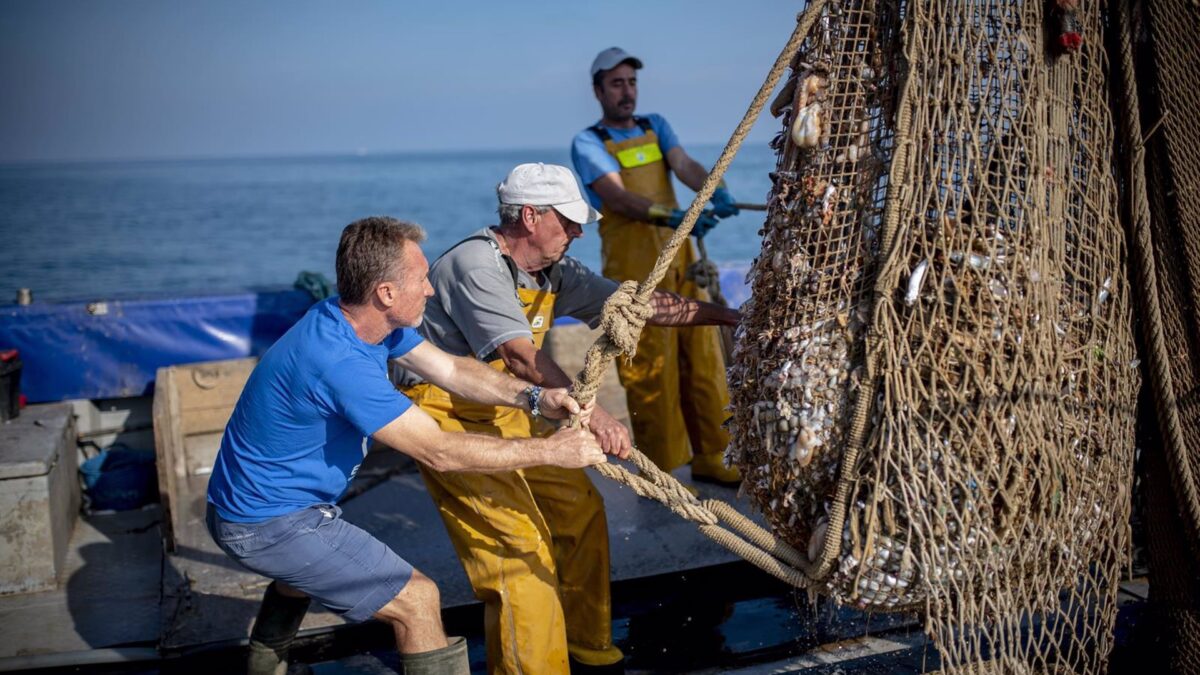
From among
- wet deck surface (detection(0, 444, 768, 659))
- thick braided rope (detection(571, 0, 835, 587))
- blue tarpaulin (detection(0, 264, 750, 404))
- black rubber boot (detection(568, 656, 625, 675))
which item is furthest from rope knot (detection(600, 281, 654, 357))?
blue tarpaulin (detection(0, 264, 750, 404))

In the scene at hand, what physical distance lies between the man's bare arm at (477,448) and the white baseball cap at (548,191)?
0.88 m

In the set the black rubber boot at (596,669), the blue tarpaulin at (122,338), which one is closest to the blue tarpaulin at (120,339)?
the blue tarpaulin at (122,338)

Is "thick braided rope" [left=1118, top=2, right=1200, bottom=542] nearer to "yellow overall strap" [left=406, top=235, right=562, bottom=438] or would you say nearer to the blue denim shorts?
"yellow overall strap" [left=406, top=235, right=562, bottom=438]

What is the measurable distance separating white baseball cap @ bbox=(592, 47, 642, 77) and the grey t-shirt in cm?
200

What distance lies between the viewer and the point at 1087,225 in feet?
9.87

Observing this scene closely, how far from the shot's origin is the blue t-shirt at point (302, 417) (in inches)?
121

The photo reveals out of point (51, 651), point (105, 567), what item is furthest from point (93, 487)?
point (51, 651)

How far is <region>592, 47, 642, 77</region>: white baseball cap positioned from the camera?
550 centimetres

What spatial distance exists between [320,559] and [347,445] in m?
0.38

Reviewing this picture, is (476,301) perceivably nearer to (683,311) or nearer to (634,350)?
(634,350)

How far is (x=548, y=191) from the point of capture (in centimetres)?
359

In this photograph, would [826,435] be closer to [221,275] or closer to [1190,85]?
[1190,85]

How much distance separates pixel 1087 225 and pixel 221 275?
23455 millimetres

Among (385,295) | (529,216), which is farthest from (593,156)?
(385,295)
